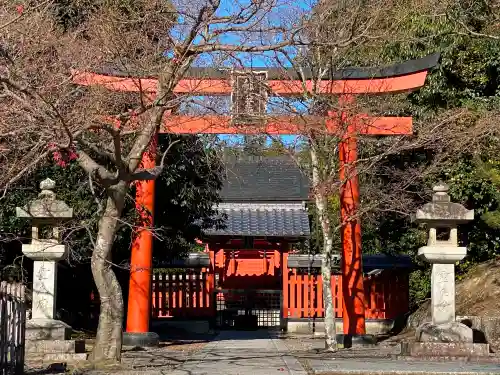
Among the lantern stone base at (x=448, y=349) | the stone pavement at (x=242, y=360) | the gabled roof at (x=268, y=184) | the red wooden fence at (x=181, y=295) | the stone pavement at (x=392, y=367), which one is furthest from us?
the gabled roof at (x=268, y=184)

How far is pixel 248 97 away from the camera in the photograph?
12.9 meters

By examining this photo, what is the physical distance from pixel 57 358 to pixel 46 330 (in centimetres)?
71

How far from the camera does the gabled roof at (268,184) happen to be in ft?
88.3

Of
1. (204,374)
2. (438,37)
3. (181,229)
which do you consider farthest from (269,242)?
(204,374)

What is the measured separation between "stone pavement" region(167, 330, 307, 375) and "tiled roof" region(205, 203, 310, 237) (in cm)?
799

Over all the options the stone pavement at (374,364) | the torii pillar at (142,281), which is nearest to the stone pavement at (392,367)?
the stone pavement at (374,364)

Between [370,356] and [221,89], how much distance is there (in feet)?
14.7

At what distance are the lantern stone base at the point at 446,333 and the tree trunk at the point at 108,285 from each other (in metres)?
4.25

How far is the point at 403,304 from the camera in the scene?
63.3 feet

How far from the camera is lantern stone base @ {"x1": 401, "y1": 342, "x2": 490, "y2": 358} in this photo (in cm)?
1112

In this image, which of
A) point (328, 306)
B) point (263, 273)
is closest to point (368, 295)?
point (263, 273)

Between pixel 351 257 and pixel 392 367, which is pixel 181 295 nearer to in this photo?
pixel 351 257

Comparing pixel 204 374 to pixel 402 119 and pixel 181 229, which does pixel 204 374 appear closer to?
pixel 402 119

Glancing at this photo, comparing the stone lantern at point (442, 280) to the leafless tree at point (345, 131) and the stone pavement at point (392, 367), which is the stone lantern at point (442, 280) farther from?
the leafless tree at point (345, 131)
